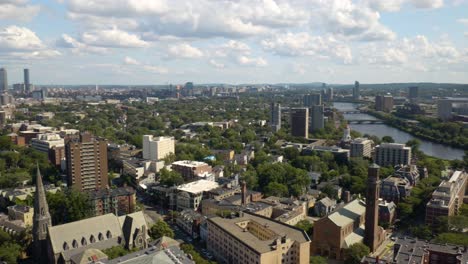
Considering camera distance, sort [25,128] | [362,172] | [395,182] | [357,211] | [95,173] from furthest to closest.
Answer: [25,128]
[362,172]
[95,173]
[395,182]
[357,211]

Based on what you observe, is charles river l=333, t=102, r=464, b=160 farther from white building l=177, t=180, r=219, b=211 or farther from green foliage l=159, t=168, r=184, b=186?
white building l=177, t=180, r=219, b=211

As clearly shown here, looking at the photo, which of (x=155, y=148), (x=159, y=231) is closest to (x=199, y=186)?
(x=159, y=231)

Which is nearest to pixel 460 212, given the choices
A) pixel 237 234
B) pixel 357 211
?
pixel 357 211

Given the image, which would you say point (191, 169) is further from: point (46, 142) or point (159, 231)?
point (46, 142)

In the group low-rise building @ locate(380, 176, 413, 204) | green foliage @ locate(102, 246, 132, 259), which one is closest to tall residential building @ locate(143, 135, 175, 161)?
low-rise building @ locate(380, 176, 413, 204)

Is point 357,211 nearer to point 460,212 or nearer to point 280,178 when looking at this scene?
point 460,212

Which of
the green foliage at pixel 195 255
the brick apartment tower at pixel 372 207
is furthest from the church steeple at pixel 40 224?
the brick apartment tower at pixel 372 207
